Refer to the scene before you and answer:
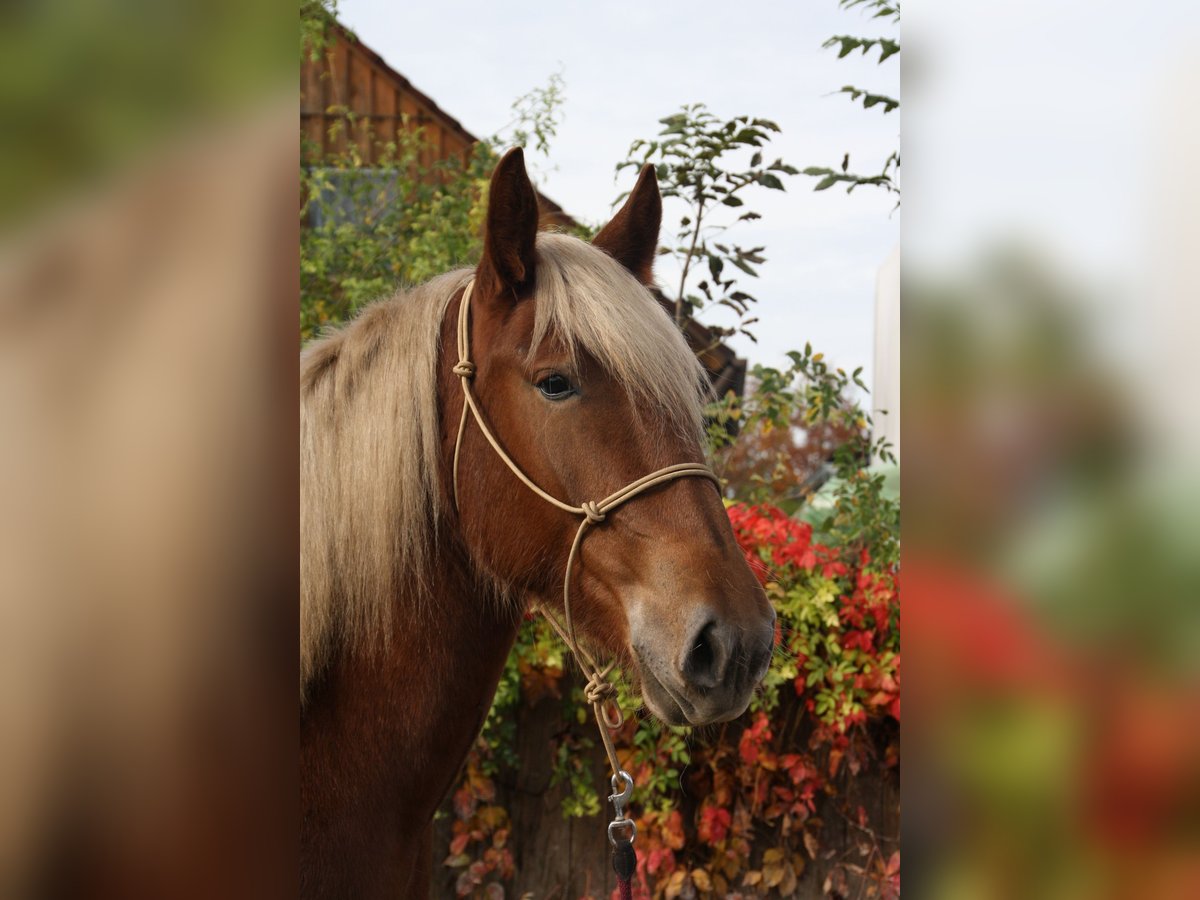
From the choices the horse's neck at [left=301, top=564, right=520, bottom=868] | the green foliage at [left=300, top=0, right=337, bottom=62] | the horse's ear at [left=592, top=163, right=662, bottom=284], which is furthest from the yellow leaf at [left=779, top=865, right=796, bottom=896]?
the green foliage at [left=300, top=0, right=337, bottom=62]

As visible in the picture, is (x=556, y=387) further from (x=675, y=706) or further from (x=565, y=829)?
(x=565, y=829)

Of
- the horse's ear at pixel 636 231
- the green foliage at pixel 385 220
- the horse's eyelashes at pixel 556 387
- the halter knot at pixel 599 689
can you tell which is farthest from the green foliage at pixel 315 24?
the halter knot at pixel 599 689

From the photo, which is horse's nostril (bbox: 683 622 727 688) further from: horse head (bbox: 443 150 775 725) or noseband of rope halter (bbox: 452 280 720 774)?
noseband of rope halter (bbox: 452 280 720 774)

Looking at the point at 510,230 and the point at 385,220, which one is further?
the point at 385,220

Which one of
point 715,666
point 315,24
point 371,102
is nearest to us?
point 715,666

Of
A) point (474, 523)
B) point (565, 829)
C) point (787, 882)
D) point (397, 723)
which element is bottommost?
point (787, 882)

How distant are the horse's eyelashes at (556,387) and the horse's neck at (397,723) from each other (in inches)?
15.1

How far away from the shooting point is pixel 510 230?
5.62ft

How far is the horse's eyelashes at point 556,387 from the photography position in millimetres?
1639

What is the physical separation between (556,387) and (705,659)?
55cm
